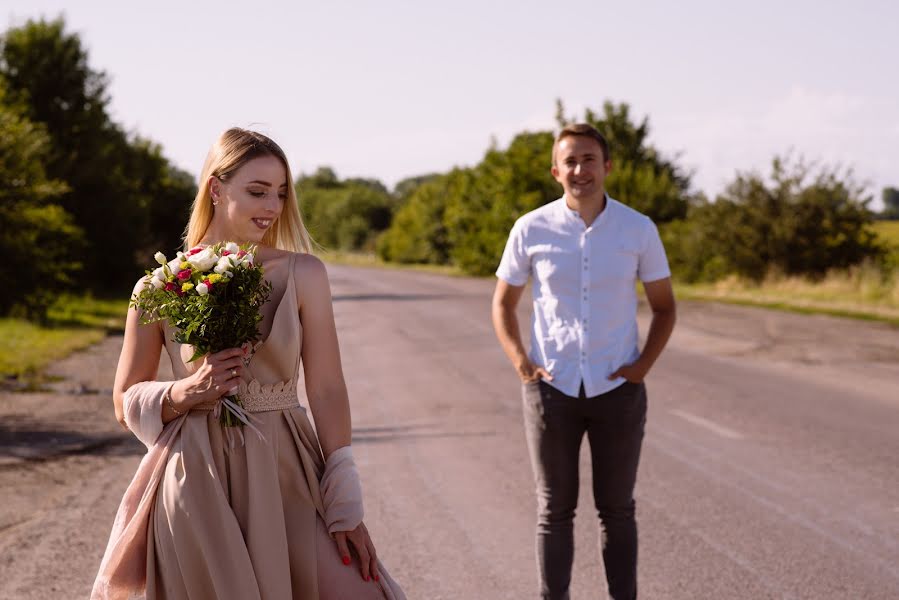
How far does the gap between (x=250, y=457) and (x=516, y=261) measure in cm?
202

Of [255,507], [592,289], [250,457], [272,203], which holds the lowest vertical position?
[255,507]

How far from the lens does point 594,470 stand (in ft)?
14.4

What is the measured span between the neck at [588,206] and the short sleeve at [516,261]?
9.8 inches

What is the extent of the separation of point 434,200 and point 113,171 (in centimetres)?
4129

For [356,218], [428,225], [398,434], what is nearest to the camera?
[398,434]

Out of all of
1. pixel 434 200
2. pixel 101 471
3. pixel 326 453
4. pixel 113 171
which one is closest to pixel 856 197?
pixel 113 171

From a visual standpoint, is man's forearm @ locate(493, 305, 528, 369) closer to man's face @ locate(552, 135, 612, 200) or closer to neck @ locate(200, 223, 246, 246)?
man's face @ locate(552, 135, 612, 200)

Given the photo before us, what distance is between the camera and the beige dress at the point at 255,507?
2.67m

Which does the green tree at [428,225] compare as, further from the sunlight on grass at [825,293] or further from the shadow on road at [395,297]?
the sunlight on grass at [825,293]

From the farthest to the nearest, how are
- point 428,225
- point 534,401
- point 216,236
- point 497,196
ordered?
point 428,225, point 497,196, point 534,401, point 216,236

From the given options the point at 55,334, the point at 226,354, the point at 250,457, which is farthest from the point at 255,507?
the point at 55,334

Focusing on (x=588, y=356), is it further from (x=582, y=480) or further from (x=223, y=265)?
(x=582, y=480)

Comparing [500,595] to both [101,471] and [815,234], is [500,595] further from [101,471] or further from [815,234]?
[815,234]

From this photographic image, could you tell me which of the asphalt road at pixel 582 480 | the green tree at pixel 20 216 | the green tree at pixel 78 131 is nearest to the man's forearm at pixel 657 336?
the asphalt road at pixel 582 480
